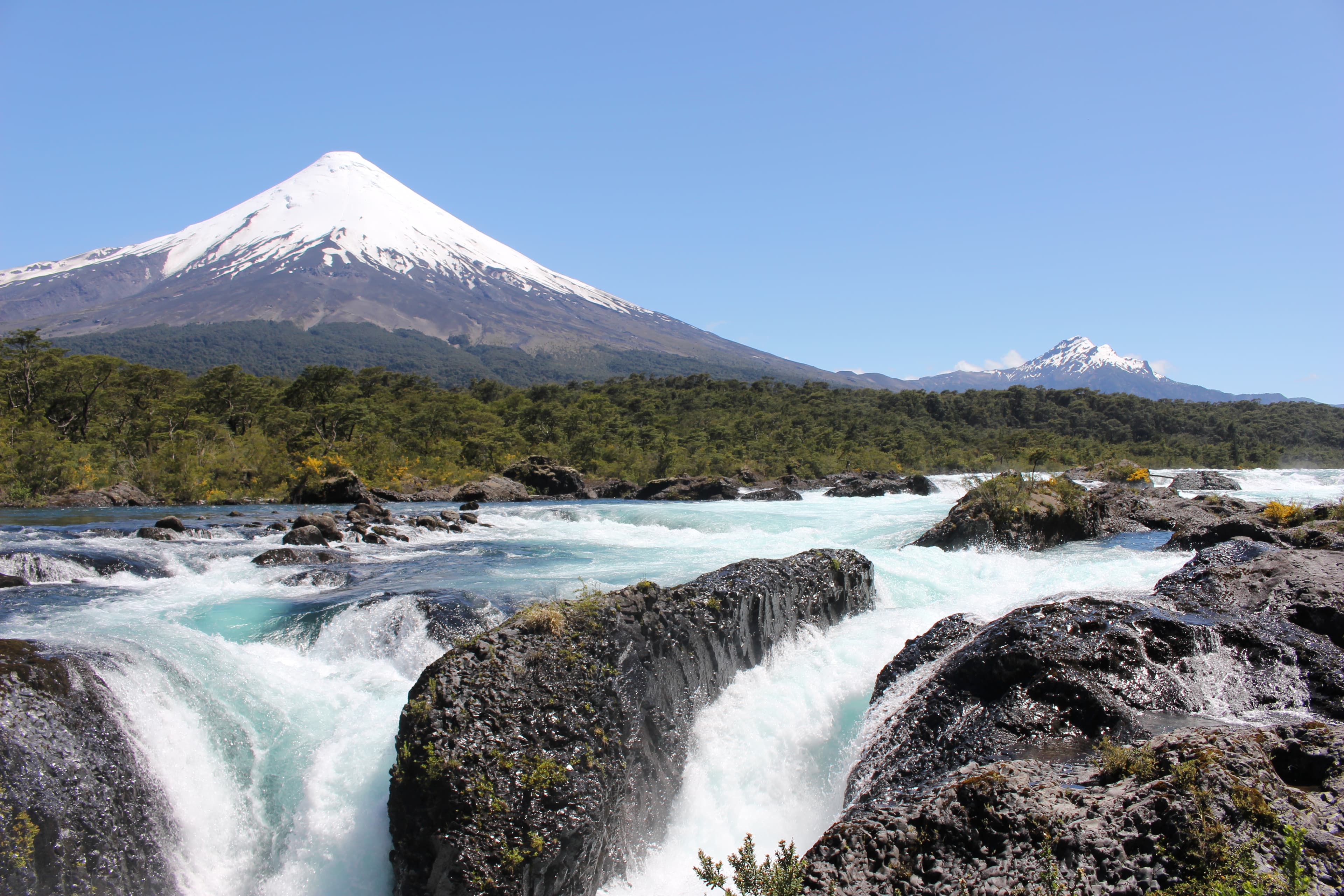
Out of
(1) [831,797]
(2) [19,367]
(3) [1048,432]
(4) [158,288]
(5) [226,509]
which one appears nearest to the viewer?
(1) [831,797]

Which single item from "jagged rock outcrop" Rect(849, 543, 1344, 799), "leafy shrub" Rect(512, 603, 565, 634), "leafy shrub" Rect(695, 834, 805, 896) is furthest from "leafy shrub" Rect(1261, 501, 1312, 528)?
"leafy shrub" Rect(695, 834, 805, 896)

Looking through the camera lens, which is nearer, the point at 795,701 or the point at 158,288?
the point at 795,701

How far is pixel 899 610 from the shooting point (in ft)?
28.4

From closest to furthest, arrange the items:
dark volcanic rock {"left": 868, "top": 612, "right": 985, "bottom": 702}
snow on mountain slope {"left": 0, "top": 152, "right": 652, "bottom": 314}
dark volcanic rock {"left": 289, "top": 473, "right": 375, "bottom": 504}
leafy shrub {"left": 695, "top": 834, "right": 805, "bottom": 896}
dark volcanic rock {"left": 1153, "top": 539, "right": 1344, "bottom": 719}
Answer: leafy shrub {"left": 695, "top": 834, "right": 805, "bottom": 896} < dark volcanic rock {"left": 1153, "top": 539, "right": 1344, "bottom": 719} < dark volcanic rock {"left": 868, "top": 612, "right": 985, "bottom": 702} < dark volcanic rock {"left": 289, "top": 473, "right": 375, "bottom": 504} < snow on mountain slope {"left": 0, "top": 152, "right": 652, "bottom": 314}

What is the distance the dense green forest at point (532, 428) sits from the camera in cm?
2916

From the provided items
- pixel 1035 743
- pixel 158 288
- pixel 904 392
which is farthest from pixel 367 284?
pixel 1035 743

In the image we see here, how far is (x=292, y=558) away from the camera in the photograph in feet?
38.7

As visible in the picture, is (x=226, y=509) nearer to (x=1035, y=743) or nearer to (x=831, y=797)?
(x=831, y=797)

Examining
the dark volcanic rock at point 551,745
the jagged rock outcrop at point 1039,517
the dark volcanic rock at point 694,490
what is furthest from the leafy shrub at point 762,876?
the dark volcanic rock at point 694,490

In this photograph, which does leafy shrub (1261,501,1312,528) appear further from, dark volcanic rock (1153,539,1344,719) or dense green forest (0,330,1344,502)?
dense green forest (0,330,1344,502)

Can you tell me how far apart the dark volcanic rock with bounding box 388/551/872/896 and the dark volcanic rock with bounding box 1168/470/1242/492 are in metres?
31.1

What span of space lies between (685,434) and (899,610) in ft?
139

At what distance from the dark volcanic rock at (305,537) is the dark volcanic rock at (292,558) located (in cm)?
138

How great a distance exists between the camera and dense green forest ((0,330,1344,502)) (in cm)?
2916
